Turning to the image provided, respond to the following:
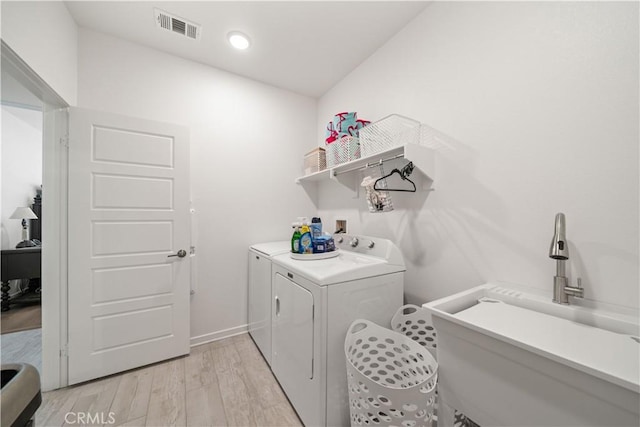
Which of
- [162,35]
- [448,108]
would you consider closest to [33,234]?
[162,35]

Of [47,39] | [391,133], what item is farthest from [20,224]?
[391,133]

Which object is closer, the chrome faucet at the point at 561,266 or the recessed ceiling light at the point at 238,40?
the chrome faucet at the point at 561,266

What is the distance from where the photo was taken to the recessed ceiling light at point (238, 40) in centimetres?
186

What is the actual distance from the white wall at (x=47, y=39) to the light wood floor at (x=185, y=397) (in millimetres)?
2055

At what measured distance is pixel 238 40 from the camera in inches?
75.6

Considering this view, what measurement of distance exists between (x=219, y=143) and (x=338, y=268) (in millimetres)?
1784

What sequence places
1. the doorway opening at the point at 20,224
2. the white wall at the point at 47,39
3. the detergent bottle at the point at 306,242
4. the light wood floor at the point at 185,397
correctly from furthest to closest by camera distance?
the doorway opening at the point at 20,224 → the detergent bottle at the point at 306,242 → the light wood floor at the point at 185,397 → the white wall at the point at 47,39

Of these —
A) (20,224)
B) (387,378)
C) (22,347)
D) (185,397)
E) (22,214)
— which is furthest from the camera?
(20,224)

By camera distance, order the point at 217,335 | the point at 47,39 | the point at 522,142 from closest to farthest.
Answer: the point at 522,142, the point at 47,39, the point at 217,335

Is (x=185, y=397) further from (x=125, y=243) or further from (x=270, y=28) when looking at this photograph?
(x=270, y=28)

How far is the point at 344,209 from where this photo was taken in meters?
2.35

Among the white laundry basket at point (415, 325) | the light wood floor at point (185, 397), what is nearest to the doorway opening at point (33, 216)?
the light wood floor at point (185, 397)

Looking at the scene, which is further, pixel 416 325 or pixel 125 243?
pixel 125 243

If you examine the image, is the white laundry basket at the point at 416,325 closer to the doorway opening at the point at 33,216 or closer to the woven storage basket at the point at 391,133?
the woven storage basket at the point at 391,133
